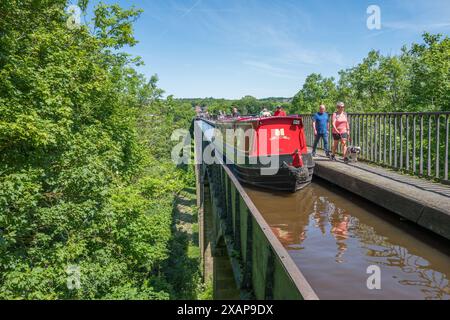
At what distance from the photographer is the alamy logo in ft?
14.6

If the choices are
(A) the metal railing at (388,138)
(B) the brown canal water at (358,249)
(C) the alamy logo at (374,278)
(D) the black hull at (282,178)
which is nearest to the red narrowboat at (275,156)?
(D) the black hull at (282,178)

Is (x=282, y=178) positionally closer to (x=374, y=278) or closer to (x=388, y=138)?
(x=388, y=138)

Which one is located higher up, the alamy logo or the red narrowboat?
the red narrowboat

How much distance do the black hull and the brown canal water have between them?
842 mm

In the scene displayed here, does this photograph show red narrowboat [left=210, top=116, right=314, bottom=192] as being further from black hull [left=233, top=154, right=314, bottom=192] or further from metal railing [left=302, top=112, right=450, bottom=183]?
metal railing [left=302, top=112, right=450, bottom=183]

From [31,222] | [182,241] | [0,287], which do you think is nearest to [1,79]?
[31,222]

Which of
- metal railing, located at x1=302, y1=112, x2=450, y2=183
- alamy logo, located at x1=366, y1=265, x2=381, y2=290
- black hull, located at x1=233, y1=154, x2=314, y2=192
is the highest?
metal railing, located at x1=302, y1=112, x2=450, y2=183

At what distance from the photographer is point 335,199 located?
886 cm

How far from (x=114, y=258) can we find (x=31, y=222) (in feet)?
17.5

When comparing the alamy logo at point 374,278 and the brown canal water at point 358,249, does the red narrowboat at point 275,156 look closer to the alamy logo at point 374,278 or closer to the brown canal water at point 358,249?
the brown canal water at point 358,249

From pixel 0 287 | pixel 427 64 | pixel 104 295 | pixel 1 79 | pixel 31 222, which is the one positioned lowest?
pixel 104 295

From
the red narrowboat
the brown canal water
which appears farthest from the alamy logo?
the red narrowboat

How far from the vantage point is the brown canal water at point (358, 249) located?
14.4ft
